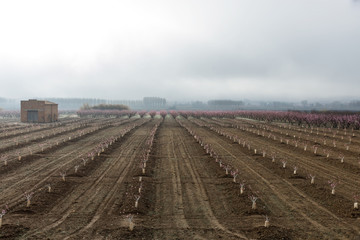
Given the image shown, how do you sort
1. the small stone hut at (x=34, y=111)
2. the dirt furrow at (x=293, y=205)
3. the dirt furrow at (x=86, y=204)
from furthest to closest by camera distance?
the small stone hut at (x=34, y=111) → the dirt furrow at (x=293, y=205) → the dirt furrow at (x=86, y=204)

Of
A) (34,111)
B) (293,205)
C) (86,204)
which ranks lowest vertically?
(86,204)

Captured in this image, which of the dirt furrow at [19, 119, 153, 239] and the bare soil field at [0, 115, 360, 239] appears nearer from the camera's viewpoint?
the dirt furrow at [19, 119, 153, 239]

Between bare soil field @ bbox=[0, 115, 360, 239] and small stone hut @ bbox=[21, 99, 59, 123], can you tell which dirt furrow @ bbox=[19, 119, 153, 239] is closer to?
bare soil field @ bbox=[0, 115, 360, 239]

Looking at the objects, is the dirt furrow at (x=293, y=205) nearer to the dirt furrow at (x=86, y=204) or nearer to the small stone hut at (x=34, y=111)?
the dirt furrow at (x=86, y=204)

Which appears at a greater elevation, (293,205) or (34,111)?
(34,111)

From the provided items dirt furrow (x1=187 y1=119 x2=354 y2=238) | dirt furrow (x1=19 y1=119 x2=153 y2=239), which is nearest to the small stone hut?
dirt furrow (x1=19 y1=119 x2=153 y2=239)

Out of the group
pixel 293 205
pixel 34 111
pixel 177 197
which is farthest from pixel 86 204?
pixel 34 111

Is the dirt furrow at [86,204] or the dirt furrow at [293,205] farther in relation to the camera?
the dirt furrow at [293,205]

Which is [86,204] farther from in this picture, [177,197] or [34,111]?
[34,111]

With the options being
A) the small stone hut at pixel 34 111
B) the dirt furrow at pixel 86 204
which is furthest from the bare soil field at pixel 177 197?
the small stone hut at pixel 34 111

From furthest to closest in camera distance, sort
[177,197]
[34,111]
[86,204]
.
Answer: [34,111]
[177,197]
[86,204]

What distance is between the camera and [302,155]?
2245cm

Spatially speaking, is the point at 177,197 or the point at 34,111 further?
the point at 34,111

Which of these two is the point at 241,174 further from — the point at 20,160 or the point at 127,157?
the point at 20,160
